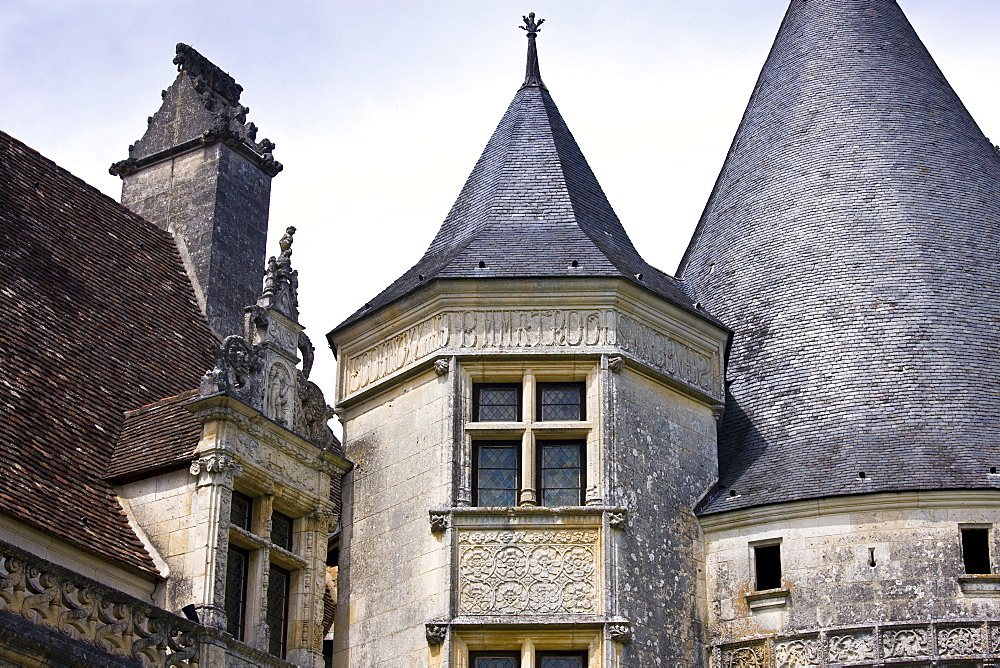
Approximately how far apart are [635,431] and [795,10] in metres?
7.64

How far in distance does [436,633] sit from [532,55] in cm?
755

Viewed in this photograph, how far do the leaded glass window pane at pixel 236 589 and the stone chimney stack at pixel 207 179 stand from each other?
4.77 metres

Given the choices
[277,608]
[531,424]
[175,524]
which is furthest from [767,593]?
[175,524]

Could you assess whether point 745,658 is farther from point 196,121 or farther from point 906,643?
point 196,121

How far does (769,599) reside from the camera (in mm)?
17062

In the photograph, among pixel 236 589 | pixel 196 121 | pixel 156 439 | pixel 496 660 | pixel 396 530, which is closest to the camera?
pixel 236 589

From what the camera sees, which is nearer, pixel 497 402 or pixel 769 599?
pixel 769 599

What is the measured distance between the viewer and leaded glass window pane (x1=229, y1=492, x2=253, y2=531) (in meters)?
16.3

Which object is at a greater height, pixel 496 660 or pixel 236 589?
pixel 236 589

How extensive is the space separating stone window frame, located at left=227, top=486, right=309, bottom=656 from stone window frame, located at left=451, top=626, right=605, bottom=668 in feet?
4.90

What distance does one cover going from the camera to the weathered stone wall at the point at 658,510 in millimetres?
16594

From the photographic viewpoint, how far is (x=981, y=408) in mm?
18016

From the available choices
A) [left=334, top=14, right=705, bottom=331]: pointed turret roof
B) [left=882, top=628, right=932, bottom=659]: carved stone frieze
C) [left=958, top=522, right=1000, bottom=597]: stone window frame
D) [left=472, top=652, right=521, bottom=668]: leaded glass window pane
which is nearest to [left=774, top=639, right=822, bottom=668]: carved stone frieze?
[left=882, top=628, right=932, bottom=659]: carved stone frieze

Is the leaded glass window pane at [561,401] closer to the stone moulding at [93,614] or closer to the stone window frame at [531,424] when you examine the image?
Answer: the stone window frame at [531,424]
